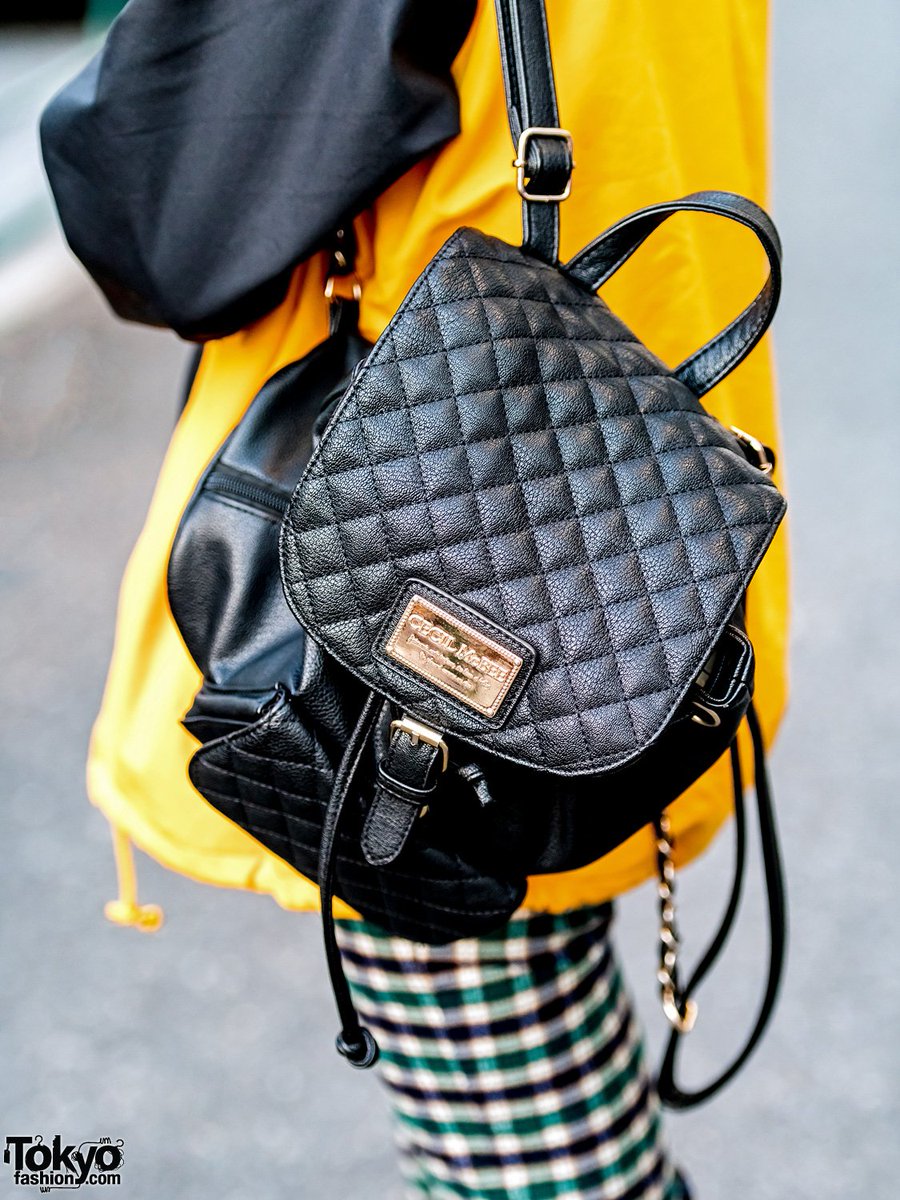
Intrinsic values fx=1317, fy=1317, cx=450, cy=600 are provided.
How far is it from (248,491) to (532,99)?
328 millimetres

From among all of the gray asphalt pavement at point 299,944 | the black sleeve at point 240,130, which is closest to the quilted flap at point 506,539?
the black sleeve at point 240,130

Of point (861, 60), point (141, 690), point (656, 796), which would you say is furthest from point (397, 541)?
point (861, 60)

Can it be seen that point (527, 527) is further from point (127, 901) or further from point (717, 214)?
point (127, 901)

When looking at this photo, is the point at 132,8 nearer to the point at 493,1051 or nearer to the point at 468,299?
the point at 468,299

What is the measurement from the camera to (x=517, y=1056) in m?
1.09

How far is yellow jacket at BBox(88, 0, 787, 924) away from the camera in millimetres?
893

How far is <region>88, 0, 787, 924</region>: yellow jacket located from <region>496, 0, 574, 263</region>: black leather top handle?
0.13 ft

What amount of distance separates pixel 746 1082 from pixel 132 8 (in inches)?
62.4

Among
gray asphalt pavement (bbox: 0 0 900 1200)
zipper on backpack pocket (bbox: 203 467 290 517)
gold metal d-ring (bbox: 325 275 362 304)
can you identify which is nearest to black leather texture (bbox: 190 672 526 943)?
zipper on backpack pocket (bbox: 203 467 290 517)

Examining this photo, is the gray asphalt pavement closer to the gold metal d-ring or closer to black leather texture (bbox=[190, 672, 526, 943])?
black leather texture (bbox=[190, 672, 526, 943])
